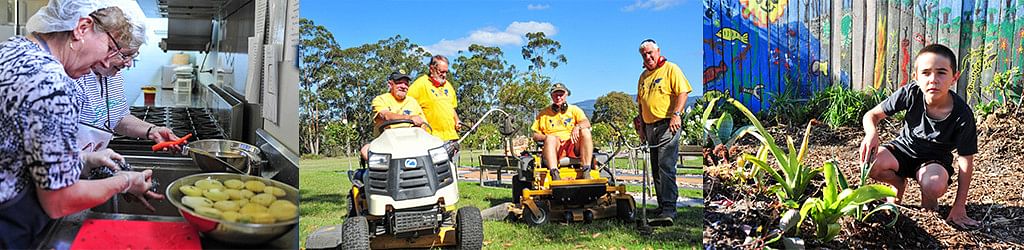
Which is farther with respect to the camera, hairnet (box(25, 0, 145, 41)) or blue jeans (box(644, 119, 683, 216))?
blue jeans (box(644, 119, 683, 216))

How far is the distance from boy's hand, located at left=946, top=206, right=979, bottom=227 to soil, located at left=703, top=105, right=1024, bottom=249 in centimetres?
2

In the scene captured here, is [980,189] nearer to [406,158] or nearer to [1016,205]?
[1016,205]

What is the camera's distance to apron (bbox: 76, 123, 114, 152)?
8.82 feet

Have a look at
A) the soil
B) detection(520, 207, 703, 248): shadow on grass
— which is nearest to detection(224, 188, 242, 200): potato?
detection(520, 207, 703, 248): shadow on grass

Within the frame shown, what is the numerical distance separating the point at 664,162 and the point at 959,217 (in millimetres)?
1574

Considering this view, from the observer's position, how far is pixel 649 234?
3.52m

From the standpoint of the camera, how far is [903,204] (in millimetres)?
3779

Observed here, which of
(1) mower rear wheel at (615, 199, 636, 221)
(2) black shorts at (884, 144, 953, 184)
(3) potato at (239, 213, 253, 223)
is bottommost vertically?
(1) mower rear wheel at (615, 199, 636, 221)

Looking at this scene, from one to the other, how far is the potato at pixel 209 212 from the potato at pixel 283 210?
0.24 m

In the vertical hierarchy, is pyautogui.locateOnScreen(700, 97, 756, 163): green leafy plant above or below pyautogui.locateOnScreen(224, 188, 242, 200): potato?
above

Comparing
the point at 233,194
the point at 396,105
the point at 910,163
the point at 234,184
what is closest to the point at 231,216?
the point at 233,194

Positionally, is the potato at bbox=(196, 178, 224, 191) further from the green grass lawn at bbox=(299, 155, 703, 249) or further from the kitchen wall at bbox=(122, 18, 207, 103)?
the kitchen wall at bbox=(122, 18, 207, 103)

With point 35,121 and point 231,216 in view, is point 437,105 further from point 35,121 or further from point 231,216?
point 35,121

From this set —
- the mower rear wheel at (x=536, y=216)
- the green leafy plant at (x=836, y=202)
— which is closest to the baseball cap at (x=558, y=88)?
the mower rear wheel at (x=536, y=216)
